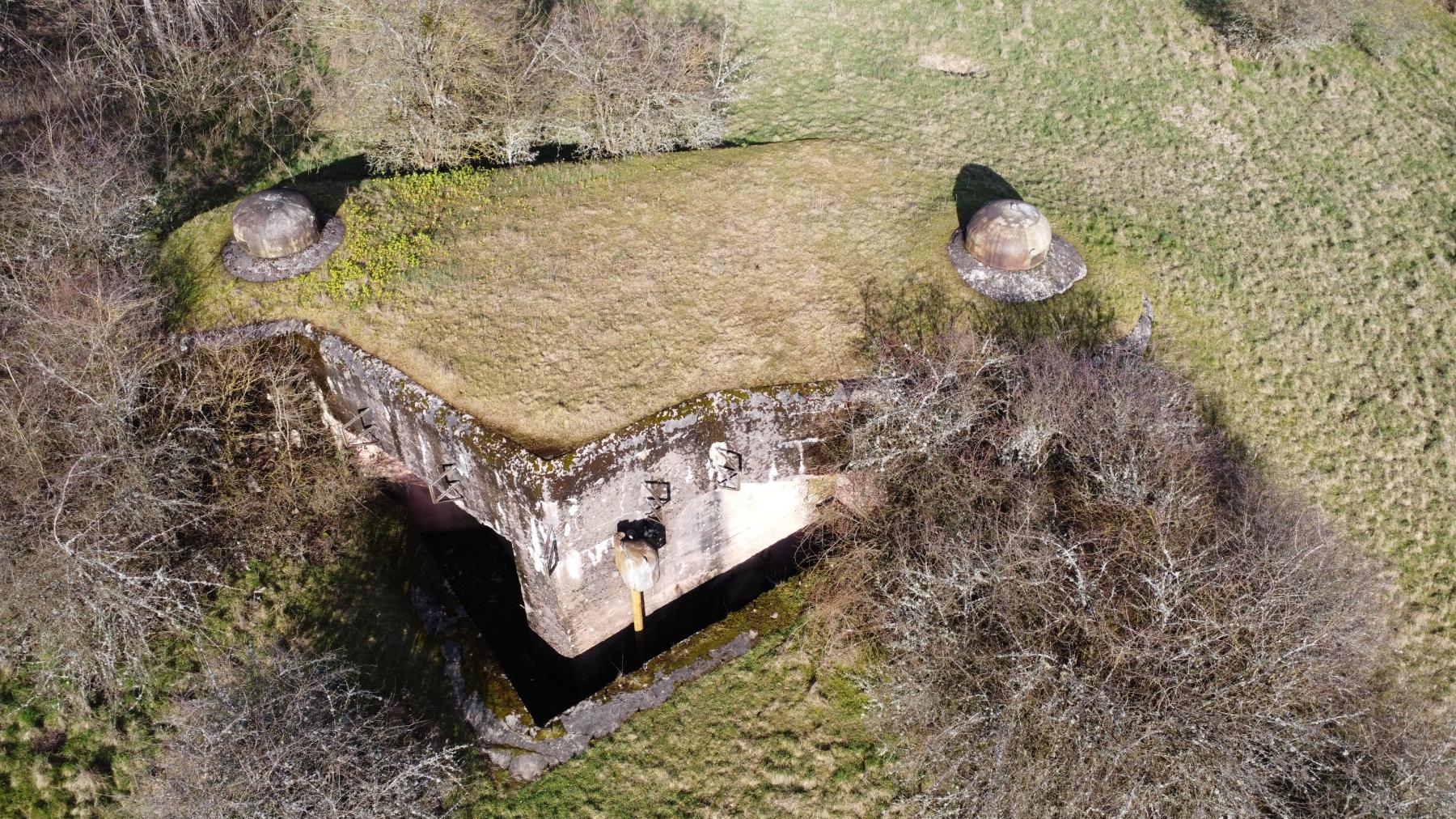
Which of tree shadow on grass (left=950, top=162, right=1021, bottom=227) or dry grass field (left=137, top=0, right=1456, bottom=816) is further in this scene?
tree shadow on grass (left=950, top=162, right=1021, bottom=227)

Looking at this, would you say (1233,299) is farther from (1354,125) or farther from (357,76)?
(357,76)

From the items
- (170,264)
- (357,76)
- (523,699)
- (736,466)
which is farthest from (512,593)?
(357,76)

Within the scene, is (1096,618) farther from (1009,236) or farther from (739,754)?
(1009,236)

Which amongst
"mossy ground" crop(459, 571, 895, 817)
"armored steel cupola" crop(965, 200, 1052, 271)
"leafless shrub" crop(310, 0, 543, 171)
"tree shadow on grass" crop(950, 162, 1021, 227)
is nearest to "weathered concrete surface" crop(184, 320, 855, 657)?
"mossy ground" crop(459, 571, 895, 817)

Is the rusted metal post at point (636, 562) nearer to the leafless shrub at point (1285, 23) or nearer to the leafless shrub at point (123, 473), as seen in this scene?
the leafless shrub at point (123, 473)

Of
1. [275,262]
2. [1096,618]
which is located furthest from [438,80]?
[1096,618]

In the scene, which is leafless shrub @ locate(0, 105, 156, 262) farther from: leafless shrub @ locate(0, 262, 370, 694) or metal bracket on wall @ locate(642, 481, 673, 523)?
metal bracket on wall @ locate(642, 481, 673, 523)
